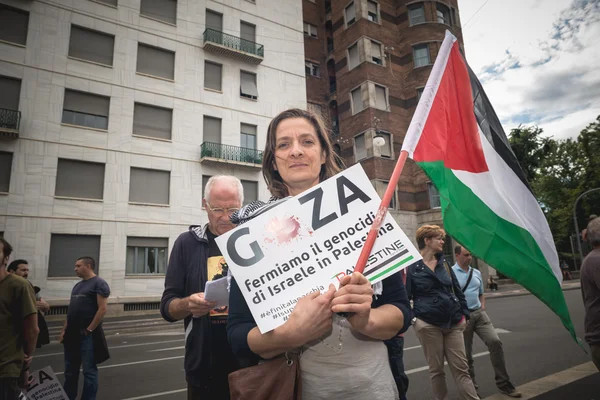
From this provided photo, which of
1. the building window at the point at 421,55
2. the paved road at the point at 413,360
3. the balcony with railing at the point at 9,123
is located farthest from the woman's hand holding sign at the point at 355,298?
the building window at the point at 421,55

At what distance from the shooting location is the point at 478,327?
5.28 metres

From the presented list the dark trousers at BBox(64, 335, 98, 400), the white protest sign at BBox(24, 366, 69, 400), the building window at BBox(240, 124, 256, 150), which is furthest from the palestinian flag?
the building window at BBox(240, 124, 256, 150)

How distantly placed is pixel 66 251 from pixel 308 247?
709 inches

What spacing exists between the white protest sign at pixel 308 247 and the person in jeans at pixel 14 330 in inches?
122

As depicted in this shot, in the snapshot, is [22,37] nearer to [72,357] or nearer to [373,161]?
[72,357]

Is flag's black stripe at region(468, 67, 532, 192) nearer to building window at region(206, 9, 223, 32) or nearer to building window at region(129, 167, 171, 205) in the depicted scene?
building window at region(129, 167, 171, 205)

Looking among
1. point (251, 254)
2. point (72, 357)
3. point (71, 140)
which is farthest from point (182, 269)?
point (71, 140)

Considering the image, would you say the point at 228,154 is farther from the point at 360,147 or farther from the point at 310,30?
the point at 310,30

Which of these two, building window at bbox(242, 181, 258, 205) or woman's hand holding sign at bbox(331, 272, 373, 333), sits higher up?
building window at bbox(242, 181, 258, 205)

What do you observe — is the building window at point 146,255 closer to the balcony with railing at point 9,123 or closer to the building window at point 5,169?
the building window at point 5,169

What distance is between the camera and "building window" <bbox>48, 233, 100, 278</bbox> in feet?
50.8

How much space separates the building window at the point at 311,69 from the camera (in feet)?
93.2

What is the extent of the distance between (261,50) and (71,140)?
12391 mm

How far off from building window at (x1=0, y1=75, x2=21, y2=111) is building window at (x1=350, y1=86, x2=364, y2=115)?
19.5 metres
